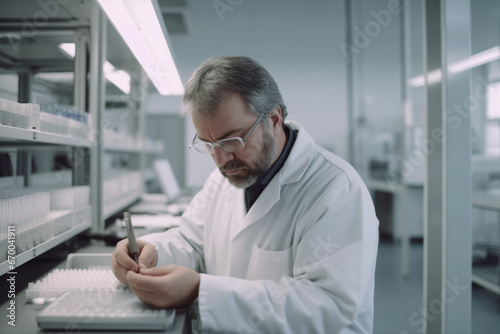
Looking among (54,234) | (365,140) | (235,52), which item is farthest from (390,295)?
(235,52)

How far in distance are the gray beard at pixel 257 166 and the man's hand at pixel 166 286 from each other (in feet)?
1.18

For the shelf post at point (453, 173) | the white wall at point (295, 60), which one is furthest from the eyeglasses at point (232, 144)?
the white wall at point (295, 60)

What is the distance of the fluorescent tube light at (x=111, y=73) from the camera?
186cm

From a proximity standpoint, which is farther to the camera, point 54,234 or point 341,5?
point 341,5

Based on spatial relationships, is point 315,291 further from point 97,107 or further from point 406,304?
point 406,304

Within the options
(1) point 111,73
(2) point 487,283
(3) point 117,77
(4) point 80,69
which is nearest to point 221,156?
(4) point 80,69

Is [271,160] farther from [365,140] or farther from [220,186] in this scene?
[365,140]

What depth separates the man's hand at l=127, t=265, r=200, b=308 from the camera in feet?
2.64

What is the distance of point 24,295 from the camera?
42.5 inches

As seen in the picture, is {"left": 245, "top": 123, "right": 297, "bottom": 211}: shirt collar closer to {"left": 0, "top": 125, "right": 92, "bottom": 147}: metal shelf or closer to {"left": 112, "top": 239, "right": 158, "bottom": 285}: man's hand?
{"left": 112, "top": 239, "right": 158, "bottom": 285}: man's hand

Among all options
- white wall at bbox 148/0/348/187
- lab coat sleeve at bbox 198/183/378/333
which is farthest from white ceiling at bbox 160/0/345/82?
lab coat sleeve at bbox 198/183/378/333

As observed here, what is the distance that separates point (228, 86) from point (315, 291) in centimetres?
63

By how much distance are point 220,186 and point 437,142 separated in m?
0.91

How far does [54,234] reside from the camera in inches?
49.9
